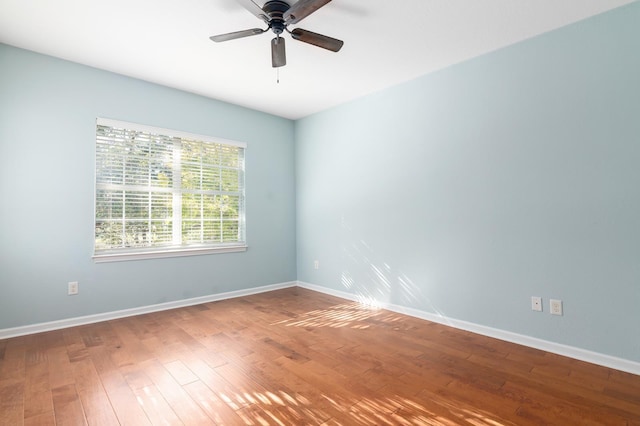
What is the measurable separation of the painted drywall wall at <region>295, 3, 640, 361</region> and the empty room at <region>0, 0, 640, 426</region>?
2cm

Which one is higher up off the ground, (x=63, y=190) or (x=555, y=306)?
(x=63, y=190)

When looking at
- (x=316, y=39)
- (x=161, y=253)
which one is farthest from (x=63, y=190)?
(x=316, y=39)

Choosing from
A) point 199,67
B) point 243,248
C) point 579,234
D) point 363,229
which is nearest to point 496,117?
point 579,234

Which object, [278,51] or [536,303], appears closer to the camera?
[278,51]

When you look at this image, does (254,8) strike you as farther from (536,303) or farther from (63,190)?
(536,303)

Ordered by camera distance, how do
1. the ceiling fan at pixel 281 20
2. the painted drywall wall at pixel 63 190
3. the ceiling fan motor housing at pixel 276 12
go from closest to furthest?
1. the ceiling fan at pixel 281 20
2. the ceiling fan motor housing at pixel 276 12
3. the painted drywall wall at pixel 63 190

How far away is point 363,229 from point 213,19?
2698 mm

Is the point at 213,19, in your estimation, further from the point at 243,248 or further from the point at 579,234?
the point at 579,234

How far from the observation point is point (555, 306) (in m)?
2.48

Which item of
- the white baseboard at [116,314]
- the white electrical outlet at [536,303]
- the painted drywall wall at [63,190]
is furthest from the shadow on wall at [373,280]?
the painted drywall wall at [63,190]

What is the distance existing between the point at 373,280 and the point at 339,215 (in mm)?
999

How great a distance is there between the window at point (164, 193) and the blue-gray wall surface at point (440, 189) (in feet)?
0.42

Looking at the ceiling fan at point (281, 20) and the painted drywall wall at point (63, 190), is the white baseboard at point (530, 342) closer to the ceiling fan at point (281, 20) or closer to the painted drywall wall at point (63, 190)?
the painted drywall wall at point (63, 190)

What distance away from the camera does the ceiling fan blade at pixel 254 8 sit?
78.1 inches
